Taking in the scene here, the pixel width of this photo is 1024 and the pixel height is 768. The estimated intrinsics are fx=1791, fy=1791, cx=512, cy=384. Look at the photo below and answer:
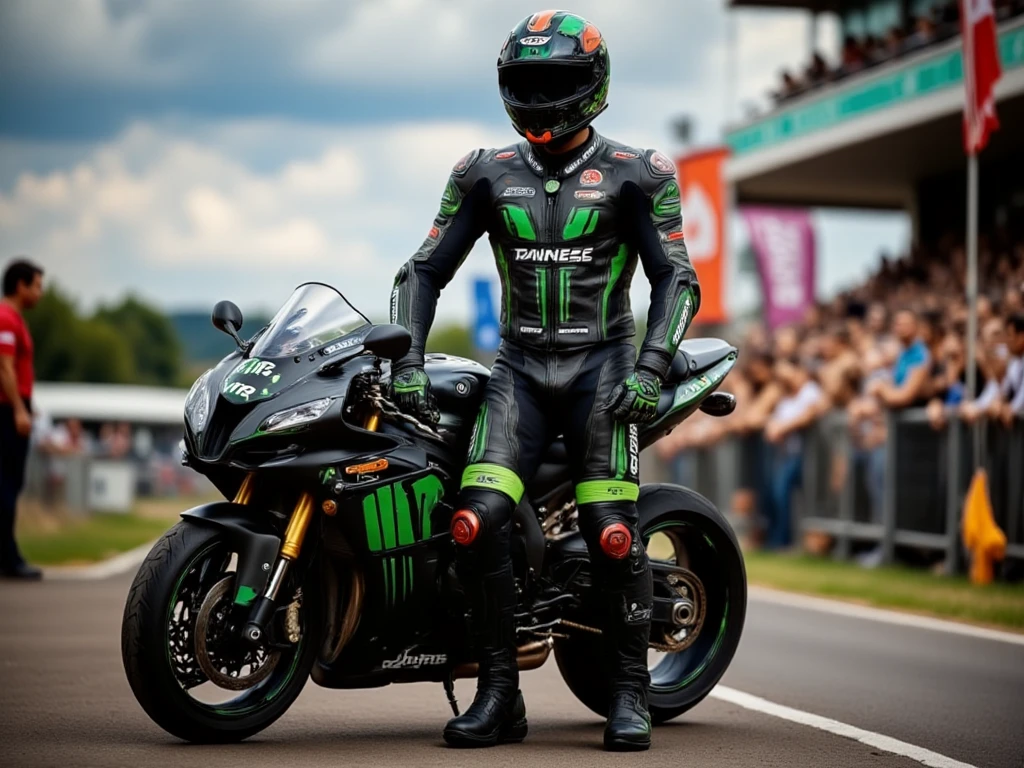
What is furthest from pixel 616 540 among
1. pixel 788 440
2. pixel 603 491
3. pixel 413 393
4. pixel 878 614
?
pixel 788 440

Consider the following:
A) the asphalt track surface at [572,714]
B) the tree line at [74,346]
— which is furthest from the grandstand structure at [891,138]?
the tree line at [74,346]

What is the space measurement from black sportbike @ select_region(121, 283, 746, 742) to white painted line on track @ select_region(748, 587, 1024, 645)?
422 cm

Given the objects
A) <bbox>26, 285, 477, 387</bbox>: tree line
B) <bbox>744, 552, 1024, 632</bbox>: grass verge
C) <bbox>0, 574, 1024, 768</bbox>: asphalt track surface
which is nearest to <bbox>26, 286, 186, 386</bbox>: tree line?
<bbox>26, 285, 477, 387</bbox>: tree line

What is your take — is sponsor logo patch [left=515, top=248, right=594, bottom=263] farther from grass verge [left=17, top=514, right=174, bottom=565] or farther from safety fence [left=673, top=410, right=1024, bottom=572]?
grass verge [left=17, top=514, right=174, bottom=565]

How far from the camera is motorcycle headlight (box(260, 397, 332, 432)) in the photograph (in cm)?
570

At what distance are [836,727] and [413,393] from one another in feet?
6.92

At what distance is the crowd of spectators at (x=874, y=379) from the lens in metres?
13.7

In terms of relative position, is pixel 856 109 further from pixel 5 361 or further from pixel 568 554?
pixel 568 554

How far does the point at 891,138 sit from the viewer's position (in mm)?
25875

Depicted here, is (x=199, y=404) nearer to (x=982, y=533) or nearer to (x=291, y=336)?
(x=291, y=336)

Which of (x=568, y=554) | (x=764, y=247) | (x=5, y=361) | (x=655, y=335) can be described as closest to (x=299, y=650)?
(x=568, y=554)

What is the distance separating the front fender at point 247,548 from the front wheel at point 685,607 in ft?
4.39

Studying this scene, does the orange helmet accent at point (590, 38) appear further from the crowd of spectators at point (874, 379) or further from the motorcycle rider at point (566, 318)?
the crowd of spectators at point (874, 379)

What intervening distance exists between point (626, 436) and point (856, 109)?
20.5 metres
